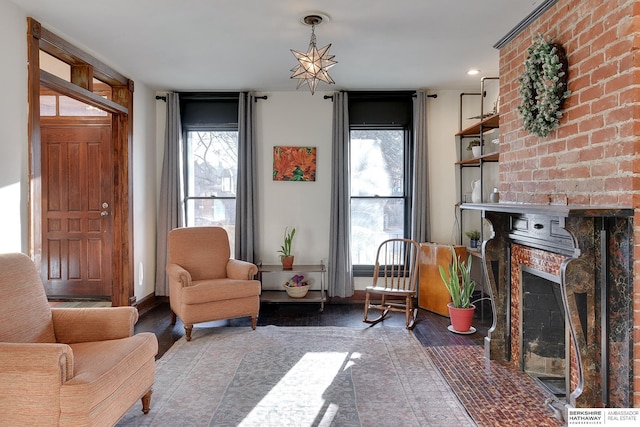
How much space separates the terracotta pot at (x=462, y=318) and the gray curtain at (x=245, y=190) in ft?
7.50

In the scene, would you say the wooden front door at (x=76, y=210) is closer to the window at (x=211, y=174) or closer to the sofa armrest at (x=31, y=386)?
the window at (x=211, y=174)

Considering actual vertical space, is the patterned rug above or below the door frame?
below

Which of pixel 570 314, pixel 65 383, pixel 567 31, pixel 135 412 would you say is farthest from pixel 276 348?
pixel 567 31

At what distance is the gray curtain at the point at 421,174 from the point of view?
4.79 metres

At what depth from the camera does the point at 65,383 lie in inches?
69.6

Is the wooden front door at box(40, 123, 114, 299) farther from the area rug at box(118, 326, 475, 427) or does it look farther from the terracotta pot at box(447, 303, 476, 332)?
the terracotta pot at box(447, 303, 476, 332)

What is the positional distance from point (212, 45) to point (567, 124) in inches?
107

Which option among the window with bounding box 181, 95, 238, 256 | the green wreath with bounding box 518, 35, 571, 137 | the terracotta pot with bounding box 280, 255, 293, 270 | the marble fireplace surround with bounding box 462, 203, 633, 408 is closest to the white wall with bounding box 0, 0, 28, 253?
the window with bounding box 181, 95, 238, 256

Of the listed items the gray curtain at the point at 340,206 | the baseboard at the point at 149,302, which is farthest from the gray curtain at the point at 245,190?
the baseboard at the point at 149,302

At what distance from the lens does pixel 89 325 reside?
235 centimetres

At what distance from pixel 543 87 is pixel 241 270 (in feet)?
9.38

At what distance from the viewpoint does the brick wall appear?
1.92 metres

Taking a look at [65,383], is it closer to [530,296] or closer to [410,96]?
[530,296]

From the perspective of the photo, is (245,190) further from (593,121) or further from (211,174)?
(593,121)
